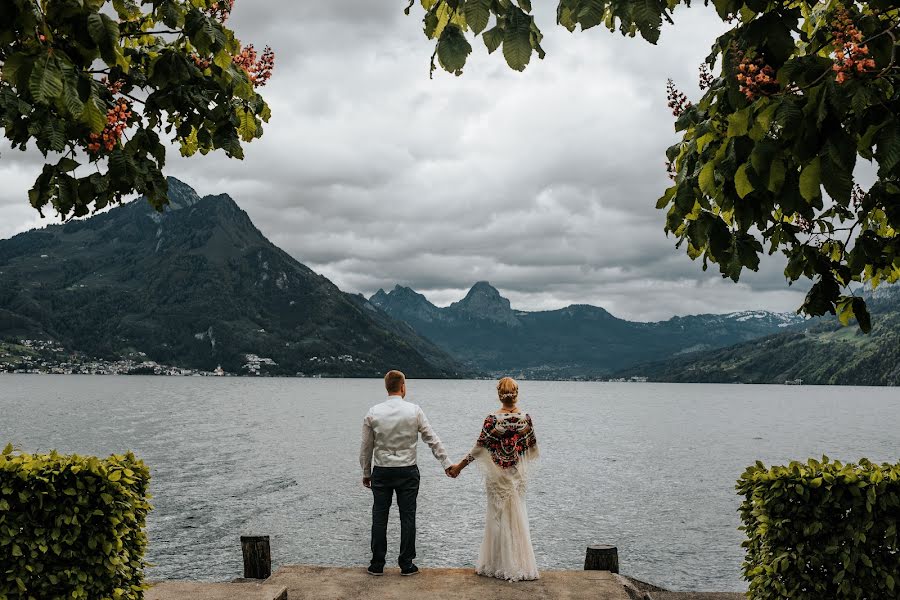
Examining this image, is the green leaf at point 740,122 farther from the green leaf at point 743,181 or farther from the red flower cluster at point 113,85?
the red flower cluster at point 113,85

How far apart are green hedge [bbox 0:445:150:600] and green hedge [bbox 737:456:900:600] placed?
839 cm

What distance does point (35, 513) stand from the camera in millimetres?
8414

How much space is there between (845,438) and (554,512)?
281 feet

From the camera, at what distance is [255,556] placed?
1305 cm

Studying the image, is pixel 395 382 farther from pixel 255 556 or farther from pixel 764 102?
pixel 764 102

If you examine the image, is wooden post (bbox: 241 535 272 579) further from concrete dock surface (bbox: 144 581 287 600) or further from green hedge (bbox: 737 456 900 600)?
green hedge (bbox: 737 456 900 600)

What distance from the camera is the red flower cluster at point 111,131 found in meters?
5.32

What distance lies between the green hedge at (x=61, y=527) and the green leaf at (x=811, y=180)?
8408mm

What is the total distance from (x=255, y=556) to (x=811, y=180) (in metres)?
12.3

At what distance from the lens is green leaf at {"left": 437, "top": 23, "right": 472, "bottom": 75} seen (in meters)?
4.18

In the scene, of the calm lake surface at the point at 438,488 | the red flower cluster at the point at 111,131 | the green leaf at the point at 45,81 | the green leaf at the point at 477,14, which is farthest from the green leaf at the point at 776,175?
the calm lake surface at the point at 438,488

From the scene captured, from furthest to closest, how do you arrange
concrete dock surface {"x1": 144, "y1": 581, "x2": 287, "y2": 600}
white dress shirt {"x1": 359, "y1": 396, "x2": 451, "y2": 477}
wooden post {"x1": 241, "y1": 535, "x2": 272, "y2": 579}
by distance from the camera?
wooden post {"x1": 241, "y1": 535, "x2": 272, "y2": 579}
white dress shirt {"x1": 359, "y1": 396, "x2": 451, "y2": 477}
concrete dock surface {"x1": 144, "y1": 581, "x2": 287, "y2": 600}

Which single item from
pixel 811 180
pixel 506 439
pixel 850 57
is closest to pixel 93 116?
pixel 811 180

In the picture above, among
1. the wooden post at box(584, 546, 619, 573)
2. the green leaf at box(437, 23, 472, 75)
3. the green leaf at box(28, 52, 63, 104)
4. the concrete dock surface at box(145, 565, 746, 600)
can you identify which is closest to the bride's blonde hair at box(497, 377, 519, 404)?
the concrete dock surface at box(145, 565, 746, 600)
